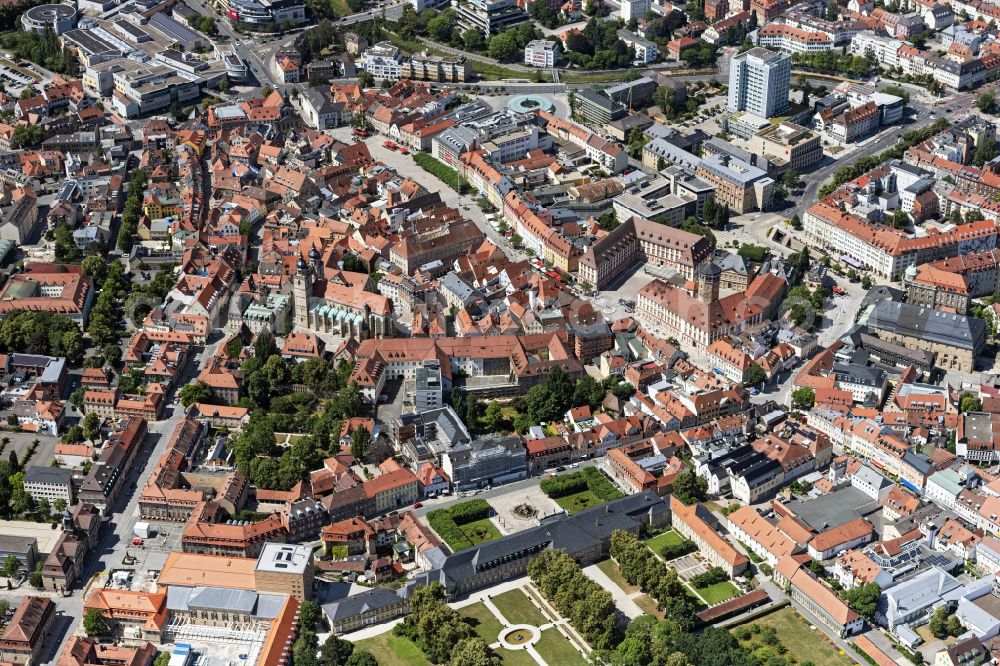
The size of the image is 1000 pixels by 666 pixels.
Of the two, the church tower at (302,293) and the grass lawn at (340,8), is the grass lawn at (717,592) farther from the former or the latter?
the grass lawn at (340,8)

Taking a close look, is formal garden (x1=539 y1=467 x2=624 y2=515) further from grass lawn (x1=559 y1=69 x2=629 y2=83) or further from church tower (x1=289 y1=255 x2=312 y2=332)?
grass lawn (x1=559 y1=69 x2=629 y2=83)

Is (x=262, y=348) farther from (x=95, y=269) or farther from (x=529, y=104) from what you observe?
(x=529, y=104)

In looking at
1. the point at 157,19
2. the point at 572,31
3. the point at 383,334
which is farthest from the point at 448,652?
the point at 157,19

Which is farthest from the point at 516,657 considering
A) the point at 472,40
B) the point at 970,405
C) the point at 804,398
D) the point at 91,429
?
the point at 472,40

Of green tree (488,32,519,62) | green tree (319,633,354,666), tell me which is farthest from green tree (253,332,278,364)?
green tree (488,32,519,62)

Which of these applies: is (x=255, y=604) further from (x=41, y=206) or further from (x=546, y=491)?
(x=41, y=206)

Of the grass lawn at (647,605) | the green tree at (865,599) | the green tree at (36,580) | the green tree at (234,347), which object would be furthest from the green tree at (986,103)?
the green tree at (36,580)
